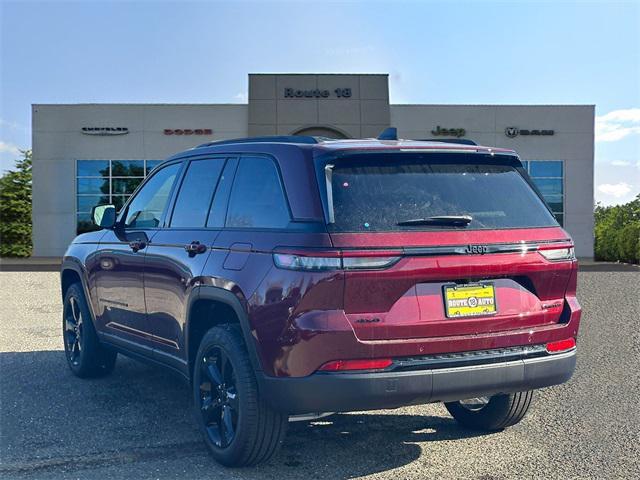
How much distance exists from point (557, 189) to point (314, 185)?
31.3 m

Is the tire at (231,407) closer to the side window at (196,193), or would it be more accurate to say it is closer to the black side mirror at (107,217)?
the side window at (196,193)

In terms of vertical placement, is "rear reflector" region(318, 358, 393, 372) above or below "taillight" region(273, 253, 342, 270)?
below

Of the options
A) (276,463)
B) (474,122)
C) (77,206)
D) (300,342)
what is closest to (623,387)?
(276,463)

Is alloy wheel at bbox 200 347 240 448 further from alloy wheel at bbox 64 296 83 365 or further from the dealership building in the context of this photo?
the dealership building

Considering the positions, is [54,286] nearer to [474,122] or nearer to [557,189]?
[474,122]

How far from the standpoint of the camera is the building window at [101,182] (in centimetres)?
3281

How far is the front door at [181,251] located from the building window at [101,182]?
28.7m

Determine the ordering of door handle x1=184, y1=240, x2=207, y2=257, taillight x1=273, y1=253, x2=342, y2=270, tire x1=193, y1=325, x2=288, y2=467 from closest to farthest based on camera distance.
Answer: taillight x1=273, y1=253, x2=342, y2=270 → tire x1=193, y1=325, x2=288, y2=467 → door handle x1=184, y1=240, x2=207, y2=257

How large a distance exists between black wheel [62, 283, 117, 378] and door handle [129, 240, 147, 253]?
50.3 inches

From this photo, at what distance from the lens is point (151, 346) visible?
17.0ft

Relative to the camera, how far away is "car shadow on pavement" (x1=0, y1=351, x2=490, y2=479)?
425cm

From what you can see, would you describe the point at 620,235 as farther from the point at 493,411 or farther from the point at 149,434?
the point at 149,434

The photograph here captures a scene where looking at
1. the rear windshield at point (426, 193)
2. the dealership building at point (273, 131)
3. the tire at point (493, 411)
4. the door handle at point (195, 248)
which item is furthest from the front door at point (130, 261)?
the dealership building at point (273, 131)

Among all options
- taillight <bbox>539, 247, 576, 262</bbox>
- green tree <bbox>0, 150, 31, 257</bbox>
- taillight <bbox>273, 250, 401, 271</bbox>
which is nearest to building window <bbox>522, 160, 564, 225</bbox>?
green tree <bbox>0, 150, 31, 257</bbox>
